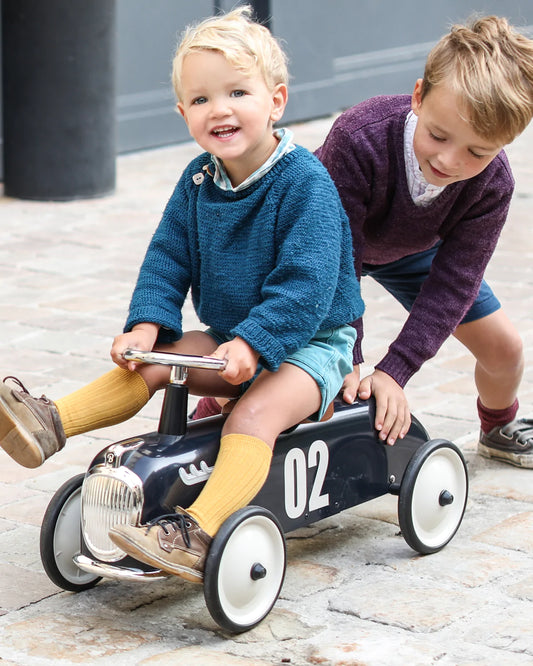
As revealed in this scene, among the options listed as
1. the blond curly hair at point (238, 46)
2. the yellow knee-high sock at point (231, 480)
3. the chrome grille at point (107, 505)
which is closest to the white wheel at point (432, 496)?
the yellow knee-high sock at point (231, 480)

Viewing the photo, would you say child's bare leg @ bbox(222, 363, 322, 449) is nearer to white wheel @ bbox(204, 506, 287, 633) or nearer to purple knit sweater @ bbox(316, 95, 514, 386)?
white wheel @ bbox(204, 506, 287, 633)

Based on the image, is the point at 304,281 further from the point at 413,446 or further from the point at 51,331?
the point at 51,331

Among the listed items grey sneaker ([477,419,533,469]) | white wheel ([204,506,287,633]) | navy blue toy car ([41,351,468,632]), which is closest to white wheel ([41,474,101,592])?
navy blue toy car ([41,351,468,632])

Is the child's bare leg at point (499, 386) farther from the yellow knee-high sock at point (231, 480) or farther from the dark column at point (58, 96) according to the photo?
the dark column at point (58, 96)

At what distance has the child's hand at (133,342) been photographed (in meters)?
2.51

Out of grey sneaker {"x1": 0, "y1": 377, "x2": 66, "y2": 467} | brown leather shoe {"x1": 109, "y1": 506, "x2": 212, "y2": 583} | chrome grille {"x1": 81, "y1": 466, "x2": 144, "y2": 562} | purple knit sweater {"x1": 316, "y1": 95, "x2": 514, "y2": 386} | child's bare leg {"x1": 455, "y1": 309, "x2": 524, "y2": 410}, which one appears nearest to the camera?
brown leather shoe {"x1": 109, "y1": 506, "x2": 212, "y2": 583}

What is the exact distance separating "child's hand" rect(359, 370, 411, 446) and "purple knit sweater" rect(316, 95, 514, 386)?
0.04 m

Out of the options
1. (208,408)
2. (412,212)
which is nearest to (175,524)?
(208,408)

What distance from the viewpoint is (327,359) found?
256cm

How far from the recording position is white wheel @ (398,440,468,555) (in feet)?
8.82

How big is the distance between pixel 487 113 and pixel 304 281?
533mm

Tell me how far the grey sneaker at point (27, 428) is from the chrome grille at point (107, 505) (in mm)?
136

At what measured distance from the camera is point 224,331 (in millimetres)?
2680

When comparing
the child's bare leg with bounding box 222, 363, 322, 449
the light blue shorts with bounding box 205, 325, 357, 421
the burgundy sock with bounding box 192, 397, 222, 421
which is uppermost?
the light blue shorts with bounding box 205, 325, 357, 421
